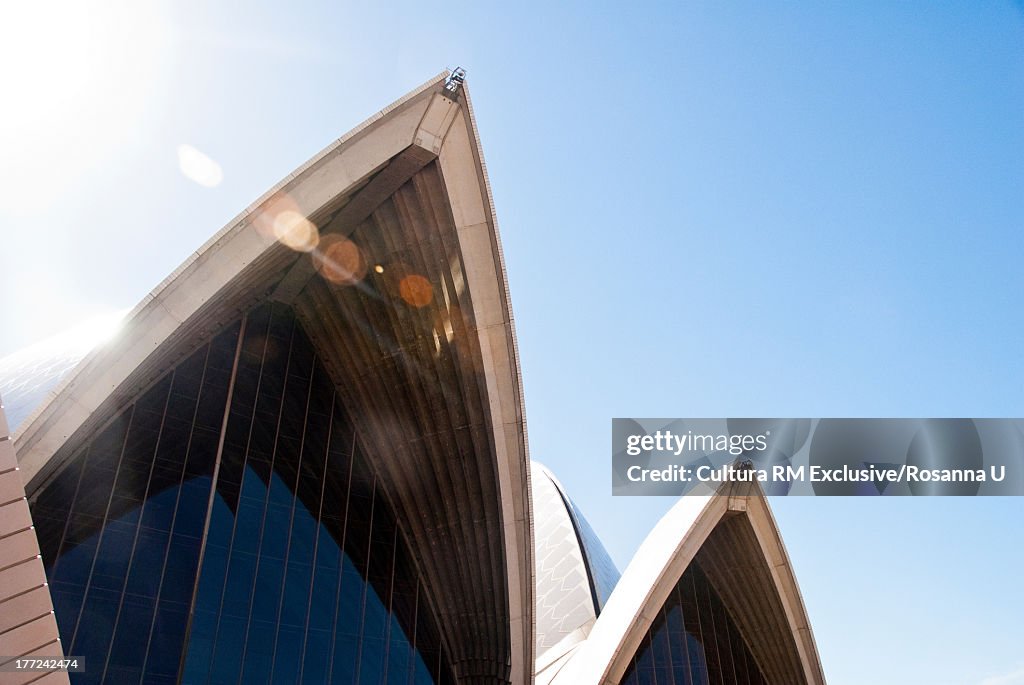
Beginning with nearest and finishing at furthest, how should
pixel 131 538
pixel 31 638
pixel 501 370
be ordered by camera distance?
pixel 31 638 < pixel 131 538 < pixel 501 370

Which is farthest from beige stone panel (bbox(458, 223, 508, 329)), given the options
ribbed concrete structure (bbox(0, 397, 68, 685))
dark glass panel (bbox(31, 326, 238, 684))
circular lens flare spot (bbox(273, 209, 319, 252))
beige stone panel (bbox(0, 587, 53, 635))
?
beige stone panel (bbox(0, 587, 53, 635))

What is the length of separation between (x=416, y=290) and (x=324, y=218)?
275 cm

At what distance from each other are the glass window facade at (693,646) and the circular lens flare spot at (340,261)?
1390 centimetres

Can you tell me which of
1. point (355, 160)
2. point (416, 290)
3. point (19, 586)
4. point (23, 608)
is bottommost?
point (23, 608)

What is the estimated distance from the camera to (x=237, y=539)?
1559cm

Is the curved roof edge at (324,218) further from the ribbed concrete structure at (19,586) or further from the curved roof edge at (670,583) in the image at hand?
the ribbed concrete structure at (19,586)

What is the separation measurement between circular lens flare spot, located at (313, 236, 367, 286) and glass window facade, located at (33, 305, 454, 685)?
173 cm

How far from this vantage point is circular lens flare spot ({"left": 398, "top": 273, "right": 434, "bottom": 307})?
17.7 m

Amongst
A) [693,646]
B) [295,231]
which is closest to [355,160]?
[295,231]

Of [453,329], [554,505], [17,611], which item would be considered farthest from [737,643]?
[17,611]

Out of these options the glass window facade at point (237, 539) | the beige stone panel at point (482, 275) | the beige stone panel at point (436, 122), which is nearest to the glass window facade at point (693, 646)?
the glass window facade at point (237, 539)

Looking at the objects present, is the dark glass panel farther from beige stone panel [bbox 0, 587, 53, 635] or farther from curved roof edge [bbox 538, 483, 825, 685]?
curved roof edge [bbox 538, 483, 825, 685]

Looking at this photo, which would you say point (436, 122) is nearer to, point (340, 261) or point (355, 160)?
point (355, 160)

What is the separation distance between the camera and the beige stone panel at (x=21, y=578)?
5844 millimetres
